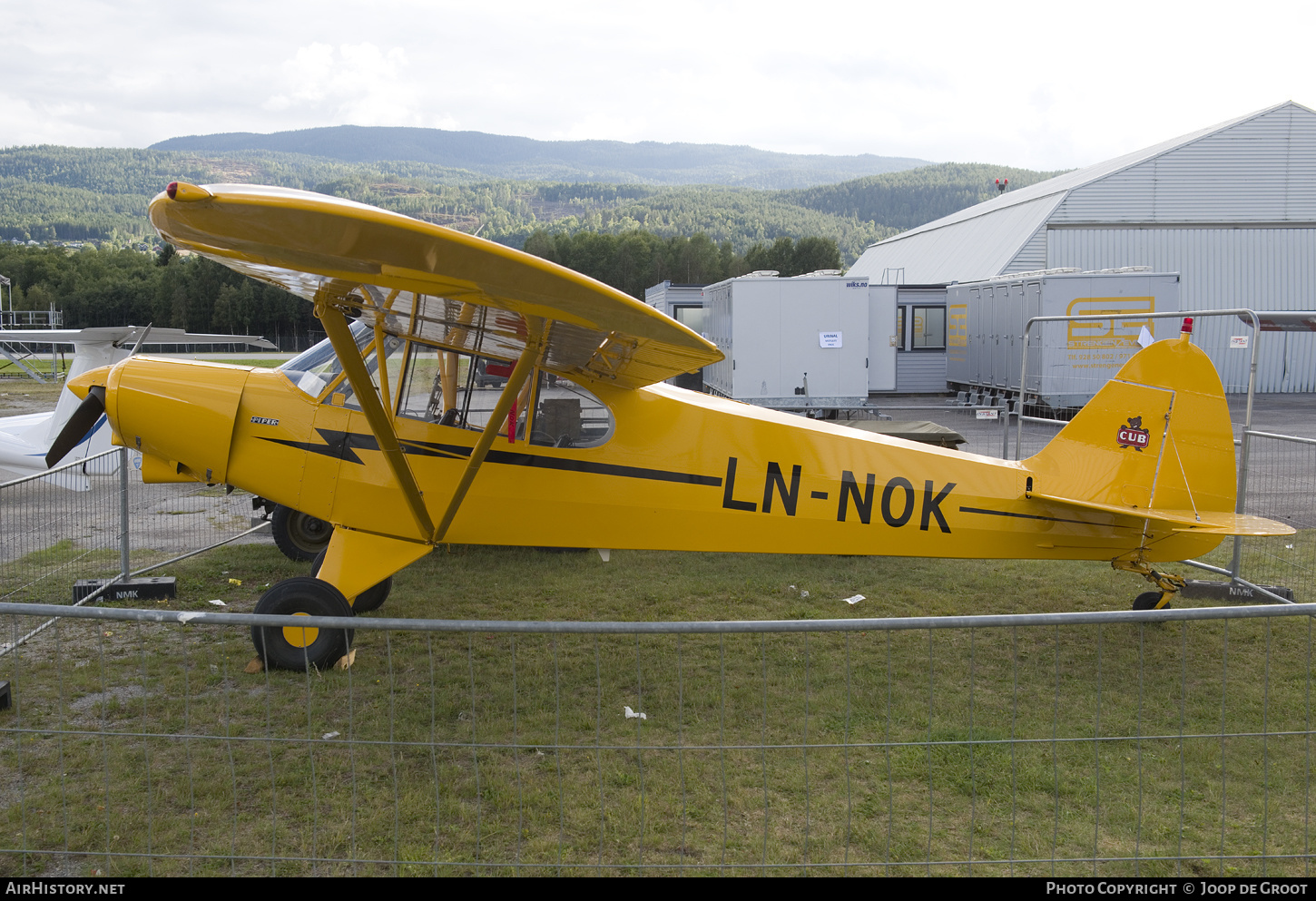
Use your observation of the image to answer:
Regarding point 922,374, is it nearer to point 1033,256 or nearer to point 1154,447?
point 1033,256

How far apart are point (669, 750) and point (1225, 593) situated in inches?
217

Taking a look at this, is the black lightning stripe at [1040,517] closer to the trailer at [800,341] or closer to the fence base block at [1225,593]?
the fence base block at [1225,593]

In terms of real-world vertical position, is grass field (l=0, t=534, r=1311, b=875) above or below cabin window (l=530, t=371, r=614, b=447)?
below

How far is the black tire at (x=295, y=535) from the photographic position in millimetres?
8492

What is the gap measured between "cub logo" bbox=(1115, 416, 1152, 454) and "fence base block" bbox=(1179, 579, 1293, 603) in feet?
6.60

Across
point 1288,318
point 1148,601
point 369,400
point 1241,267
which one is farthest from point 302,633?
point 1241,267

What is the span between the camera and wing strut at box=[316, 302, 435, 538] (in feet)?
15.5

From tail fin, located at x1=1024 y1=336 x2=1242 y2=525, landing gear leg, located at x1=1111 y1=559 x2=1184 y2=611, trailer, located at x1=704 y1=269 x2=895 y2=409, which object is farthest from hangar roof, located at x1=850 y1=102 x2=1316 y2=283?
landing gear leg, located at x1=1111 y1=559 x2=1184 y2=611

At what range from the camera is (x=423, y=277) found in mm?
4090

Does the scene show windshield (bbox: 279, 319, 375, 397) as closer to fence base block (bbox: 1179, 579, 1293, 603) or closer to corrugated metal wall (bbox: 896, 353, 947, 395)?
fence base block (bbox: 1179, 579, 1293, 603)

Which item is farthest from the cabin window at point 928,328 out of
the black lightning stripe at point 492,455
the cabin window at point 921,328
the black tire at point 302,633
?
the black tire at point 302,633

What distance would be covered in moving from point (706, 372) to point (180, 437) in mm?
20234

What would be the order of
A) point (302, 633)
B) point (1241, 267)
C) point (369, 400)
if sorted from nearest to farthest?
point (369, 400)
point (302, 633)
point (1241, 267)

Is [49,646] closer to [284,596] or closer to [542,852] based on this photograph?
[284,596]
